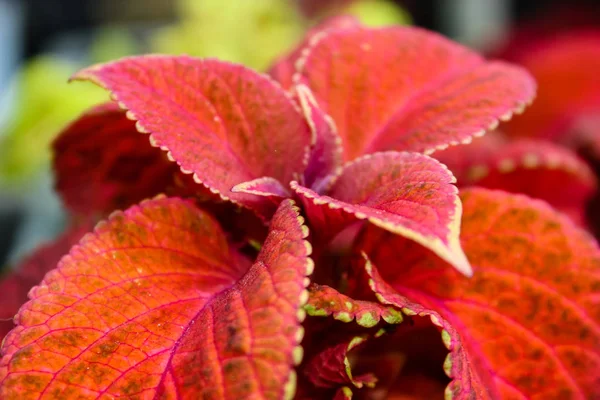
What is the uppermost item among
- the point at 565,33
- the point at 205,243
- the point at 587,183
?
the point at 205,243

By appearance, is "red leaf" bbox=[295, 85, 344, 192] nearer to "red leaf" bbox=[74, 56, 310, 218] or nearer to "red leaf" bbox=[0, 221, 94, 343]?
"red leaf" bbox=[74, 56, 310, 218]

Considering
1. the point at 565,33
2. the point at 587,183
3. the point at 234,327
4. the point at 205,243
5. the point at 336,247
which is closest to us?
the point at 234,327

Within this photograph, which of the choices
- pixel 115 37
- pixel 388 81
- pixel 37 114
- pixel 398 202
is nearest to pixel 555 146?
pixel 388 81

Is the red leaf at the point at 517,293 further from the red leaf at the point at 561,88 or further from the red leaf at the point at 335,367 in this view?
the red leaf at the point at 561,88

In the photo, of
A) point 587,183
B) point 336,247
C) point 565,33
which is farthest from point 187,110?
point 565,33

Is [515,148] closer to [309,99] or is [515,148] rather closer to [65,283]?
[309,99]

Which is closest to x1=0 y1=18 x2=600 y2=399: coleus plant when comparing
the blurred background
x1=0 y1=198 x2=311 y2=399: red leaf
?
x1=0 y1=198 x2=311 y2=399: red leaf

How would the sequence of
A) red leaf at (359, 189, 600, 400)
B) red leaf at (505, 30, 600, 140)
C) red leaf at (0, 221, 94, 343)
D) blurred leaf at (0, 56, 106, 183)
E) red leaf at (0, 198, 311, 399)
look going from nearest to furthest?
red leaf at (0, 198, 311, 399)
red leaf at (359, 189, 600, 400)
red leaf at (0, 221, 94, 343)
red leaf at (505, 30, 600, 140)
blurred leaf at (0, 56, 106, 183)

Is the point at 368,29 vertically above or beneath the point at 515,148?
above
